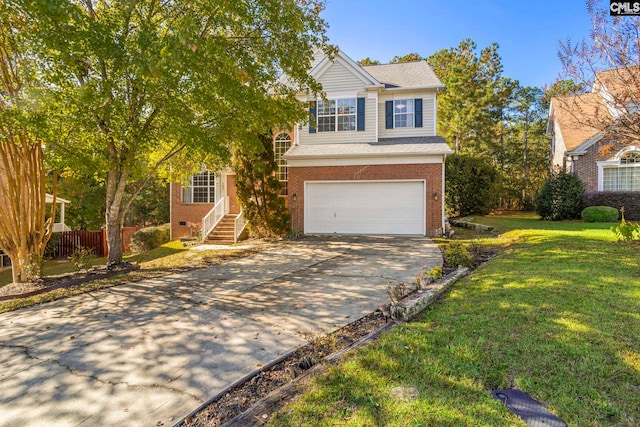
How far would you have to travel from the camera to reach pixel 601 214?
15.1 meters

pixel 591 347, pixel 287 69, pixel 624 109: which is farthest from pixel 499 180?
pixel 591 347

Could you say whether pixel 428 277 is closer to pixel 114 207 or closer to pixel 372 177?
pixel 114 207

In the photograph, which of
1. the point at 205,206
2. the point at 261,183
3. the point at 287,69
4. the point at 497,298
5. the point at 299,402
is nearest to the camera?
the point at 299,402

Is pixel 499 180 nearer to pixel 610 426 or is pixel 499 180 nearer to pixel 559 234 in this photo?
pixel 559 234

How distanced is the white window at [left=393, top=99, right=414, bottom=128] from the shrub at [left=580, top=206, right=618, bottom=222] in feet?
29.5

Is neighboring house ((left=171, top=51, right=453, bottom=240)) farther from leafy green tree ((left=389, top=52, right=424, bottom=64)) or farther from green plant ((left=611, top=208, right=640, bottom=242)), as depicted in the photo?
leafy green tree ((left=389, top=52, right=424, bottom=64))

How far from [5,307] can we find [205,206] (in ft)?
37.6

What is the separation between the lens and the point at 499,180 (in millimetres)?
21766

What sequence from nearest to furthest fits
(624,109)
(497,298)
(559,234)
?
(497,298)
(624,109)
(559,234)

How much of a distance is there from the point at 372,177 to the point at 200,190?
8.91 m

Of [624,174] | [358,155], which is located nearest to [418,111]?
[358,155]

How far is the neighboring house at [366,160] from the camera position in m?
13.3

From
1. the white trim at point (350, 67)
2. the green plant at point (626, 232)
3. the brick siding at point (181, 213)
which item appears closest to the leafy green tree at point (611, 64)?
the green plant at point (626, 232)

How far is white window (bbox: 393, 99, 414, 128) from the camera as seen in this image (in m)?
14.9
